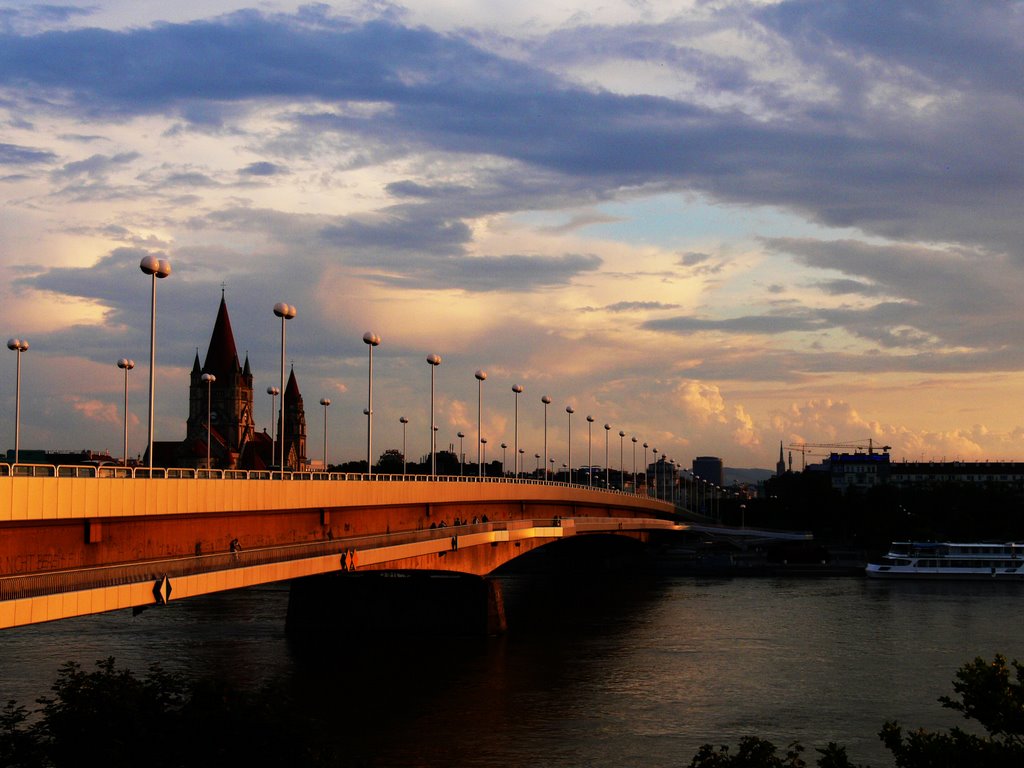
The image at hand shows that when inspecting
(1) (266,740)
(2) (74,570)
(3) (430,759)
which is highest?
(2) (74,570)

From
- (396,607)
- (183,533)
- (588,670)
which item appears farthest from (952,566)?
(183,533)

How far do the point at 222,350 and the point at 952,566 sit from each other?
110564 mm

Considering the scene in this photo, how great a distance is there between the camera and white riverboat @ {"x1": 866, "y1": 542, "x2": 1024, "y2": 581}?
104938 mm

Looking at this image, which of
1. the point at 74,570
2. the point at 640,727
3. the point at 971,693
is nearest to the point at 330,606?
the point at 640,727

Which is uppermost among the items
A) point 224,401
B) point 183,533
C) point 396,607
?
point 224,401

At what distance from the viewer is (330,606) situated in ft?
214

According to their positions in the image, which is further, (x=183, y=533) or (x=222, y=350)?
(x=222, y=350)

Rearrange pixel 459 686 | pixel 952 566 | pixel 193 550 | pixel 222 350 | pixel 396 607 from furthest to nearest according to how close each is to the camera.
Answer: pixel 222 350 < pixel 952 566 < pixel 396 607 < pixel 459 686 < pixel 193 550

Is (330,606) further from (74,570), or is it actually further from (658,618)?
(74,570)

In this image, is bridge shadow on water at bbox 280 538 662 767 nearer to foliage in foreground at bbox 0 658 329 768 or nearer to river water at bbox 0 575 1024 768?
river water at bbox 0 575 1024 768

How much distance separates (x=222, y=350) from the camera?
601 ft

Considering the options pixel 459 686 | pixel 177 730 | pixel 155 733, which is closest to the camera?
pixel 155 733

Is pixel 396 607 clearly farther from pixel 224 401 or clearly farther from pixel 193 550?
pixel 224 401

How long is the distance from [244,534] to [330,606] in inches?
1159
